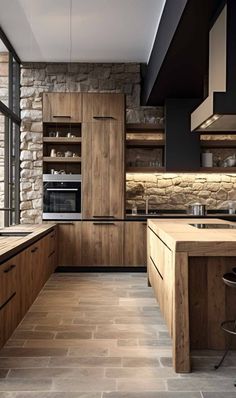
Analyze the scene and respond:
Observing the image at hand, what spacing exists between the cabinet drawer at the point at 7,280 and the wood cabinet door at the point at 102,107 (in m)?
3.49

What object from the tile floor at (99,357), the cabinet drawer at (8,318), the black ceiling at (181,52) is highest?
the black ceiling at (181,52)

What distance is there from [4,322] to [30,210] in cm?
346

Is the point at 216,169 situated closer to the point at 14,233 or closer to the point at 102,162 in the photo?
the point at 102,162

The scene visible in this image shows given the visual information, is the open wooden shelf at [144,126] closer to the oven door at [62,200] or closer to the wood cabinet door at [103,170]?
the wood cabinet door at [103,170]

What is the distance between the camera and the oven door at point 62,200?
6070 mm

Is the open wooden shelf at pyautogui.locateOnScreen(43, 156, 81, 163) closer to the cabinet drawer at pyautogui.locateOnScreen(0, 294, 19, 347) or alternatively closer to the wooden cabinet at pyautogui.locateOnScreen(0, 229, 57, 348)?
the wooden cabinet at pyautogui.locateOnScreen(0, 229, 57, 348)

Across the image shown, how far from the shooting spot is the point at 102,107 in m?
6.12

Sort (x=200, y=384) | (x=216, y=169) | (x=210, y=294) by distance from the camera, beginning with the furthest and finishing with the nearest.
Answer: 1. (x=216, y=169)
2. (x=210, y=294)
3. (x=200, y=384)

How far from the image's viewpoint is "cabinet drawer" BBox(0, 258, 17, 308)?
280 centimetres

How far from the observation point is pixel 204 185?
6613 mm

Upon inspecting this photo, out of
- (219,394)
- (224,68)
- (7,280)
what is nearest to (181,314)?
(219,394)

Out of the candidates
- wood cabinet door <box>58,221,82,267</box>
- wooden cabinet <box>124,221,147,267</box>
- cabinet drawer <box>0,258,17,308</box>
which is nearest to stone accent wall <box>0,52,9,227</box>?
wood cabinet door <box>58,221,82,267</box>

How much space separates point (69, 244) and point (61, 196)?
29.7 inches

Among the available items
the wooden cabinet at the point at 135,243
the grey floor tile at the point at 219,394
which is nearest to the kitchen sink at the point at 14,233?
the wooden cabinet at the point at 135,243
